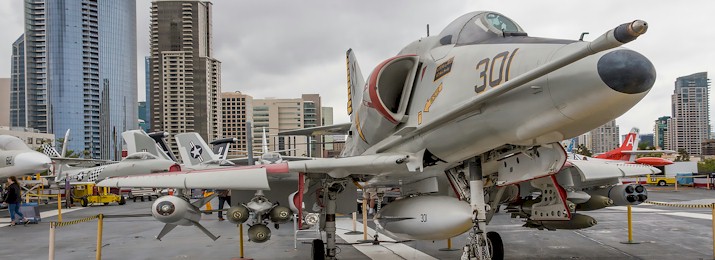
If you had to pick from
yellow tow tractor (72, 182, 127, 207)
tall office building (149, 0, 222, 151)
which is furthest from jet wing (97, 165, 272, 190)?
tall office building (149, 0, 222, 151)

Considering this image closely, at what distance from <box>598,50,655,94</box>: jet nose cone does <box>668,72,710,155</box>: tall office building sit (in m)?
193

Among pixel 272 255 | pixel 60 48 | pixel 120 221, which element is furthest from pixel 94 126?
pixel 272 255

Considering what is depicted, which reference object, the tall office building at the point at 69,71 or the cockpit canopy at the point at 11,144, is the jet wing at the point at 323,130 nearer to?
the cockpit canopy at the point at 11,144

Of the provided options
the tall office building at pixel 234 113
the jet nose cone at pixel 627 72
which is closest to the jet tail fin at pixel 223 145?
the jet nose cone at pixel 627 72

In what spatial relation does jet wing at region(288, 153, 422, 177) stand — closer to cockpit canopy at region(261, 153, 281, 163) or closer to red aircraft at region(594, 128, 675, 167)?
cockpit canopy at region(261, 153, 281, 163)

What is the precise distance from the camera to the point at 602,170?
8.30 m

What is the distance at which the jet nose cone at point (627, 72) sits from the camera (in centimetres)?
429

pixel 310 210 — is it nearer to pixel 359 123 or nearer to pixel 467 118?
pixel 359 123

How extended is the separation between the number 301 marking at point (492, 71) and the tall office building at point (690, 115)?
193 metres

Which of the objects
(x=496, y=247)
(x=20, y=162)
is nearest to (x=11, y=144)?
(x=20, y=162)

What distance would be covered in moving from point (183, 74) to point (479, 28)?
158 m

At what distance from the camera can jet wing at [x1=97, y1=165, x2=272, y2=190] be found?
309 inches

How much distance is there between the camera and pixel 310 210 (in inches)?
384

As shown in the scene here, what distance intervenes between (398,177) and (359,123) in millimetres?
1006
